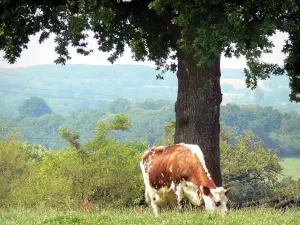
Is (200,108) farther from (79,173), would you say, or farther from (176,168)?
(79,173)

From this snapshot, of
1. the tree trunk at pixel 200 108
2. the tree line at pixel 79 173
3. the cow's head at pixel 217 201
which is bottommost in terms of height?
the tree line at pixel 79 173

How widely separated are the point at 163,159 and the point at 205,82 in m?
5.20

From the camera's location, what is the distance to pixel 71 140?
5059 centimetres

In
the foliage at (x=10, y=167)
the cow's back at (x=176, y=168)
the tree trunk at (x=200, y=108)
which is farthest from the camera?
the foliage at (x=10, y=167)

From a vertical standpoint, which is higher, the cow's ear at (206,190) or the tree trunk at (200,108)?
the tree trunk at (200,108)

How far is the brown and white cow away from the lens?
14.9 m

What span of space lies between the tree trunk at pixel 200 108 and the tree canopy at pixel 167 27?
2.93ft

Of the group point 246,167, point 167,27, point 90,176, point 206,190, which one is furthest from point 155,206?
point 246,167

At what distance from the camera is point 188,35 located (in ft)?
63.6

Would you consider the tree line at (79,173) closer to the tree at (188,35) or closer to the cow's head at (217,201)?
the tree at (188,35)

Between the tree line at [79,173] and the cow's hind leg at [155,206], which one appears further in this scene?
the tree line at [79,173]

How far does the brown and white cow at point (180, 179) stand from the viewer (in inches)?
588

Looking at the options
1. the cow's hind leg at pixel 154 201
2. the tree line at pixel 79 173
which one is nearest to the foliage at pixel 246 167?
the tree line at pixel 79 173

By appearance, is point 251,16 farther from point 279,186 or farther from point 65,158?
point 279,186
